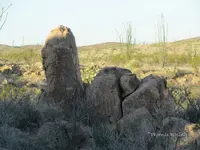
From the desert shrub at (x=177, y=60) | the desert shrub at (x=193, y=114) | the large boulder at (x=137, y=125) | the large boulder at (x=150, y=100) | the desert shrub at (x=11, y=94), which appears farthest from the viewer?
the desert shrub at (x=177, y=60)

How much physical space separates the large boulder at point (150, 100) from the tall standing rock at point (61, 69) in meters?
1.67

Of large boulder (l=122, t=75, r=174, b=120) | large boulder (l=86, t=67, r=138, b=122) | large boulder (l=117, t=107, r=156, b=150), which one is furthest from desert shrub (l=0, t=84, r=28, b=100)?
large boulder (l=117, t=107, r=156, b=150)

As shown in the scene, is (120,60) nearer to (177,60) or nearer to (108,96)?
(177,60)

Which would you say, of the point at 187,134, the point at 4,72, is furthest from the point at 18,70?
the point at 187,134

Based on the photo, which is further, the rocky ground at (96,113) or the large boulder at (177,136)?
the rocky ground at (96,113)

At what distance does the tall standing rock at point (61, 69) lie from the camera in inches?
387

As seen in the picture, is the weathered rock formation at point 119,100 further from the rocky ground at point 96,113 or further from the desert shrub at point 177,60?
the desert shrub at point 177,60

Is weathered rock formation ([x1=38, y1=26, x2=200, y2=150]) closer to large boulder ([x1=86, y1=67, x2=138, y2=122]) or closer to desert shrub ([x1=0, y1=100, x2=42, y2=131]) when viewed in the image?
large boulder ([x1=86, y1=67, x2=138, y2=122])

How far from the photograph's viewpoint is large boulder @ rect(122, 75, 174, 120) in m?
8.45

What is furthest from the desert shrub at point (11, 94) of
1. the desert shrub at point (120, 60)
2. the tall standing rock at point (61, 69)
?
the desert shrub at point (120, 60)

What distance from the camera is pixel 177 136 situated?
595 cm

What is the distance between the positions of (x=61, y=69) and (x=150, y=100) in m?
2.50

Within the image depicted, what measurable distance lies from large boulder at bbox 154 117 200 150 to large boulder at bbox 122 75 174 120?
1.10 metres

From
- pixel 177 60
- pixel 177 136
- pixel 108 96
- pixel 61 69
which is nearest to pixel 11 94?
pixel 61 69
